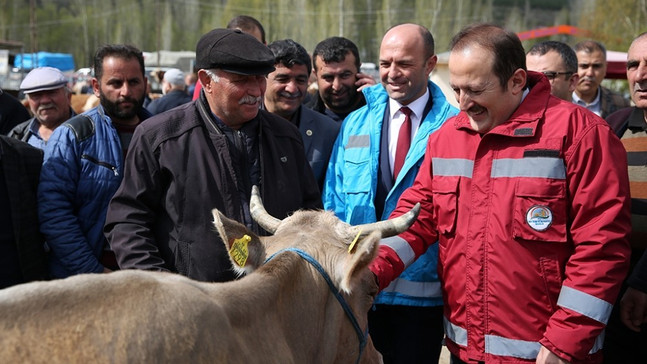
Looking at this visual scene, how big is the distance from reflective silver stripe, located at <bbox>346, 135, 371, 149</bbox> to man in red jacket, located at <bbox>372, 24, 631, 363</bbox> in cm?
113

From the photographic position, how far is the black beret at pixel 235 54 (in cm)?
406

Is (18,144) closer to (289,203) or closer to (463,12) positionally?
(289,203)

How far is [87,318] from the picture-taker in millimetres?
2520

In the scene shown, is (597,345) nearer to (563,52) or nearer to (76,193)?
(76,193)

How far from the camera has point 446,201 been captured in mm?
3988

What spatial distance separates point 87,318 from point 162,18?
56199 mm

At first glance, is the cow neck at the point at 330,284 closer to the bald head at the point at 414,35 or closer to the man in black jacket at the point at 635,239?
the man in black jacket at the point at 635,239

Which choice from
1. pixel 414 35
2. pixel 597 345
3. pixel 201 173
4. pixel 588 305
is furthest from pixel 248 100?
pixel 597 345

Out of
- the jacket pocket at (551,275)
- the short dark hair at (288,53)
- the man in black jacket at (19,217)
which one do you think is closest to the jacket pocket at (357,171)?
the short dark hair at (288,53)

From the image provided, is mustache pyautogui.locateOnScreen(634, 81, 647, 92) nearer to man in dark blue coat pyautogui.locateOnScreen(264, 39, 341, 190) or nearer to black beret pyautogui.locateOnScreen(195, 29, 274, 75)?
man in dark blue coat pyautogui.locateOnScreen(264, 39, 341, 190)

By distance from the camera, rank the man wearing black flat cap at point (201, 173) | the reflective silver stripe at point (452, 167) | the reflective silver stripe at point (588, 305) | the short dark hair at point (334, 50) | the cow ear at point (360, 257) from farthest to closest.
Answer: the short dark hair at point (334, 50), the man wearing black flat cap at point (201, 173), the reflective silver stripe at point (452, 167), the cow ear at point (360, 257), the reflective silver stripe at point (588, 305)

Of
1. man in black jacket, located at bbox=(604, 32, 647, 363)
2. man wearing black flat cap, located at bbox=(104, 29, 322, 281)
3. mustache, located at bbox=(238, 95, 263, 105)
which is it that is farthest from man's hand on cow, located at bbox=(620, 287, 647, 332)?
mustache, located at bbox=(238, 95, 263, 105)

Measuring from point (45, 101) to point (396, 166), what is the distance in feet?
13.1

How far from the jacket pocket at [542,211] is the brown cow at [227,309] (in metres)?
0.60
